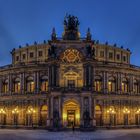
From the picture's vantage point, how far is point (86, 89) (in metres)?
82.4

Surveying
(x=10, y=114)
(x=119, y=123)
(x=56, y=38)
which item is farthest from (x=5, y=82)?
(x=119, y=123)

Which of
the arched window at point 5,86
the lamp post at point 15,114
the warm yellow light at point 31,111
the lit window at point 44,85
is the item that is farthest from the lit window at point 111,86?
the arched window at point 5,86

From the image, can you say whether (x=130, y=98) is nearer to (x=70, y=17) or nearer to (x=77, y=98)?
(x=77, y=98)

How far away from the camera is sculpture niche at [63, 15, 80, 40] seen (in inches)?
3462

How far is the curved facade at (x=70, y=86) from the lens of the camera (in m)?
82.8

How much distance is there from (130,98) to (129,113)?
11.8 feet

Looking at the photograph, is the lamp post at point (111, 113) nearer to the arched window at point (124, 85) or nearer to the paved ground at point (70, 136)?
the arched window at point (124, 85)

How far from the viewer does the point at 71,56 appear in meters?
85.6

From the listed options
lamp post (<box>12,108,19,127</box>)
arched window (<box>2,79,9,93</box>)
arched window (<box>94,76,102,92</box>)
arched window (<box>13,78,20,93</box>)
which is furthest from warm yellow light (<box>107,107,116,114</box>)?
arched window (<box>2,79,9,93</box>)

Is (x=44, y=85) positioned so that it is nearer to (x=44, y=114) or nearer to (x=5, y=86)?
(x=44, y=114)

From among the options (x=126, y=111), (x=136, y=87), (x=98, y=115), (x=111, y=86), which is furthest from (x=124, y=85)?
(x=98, y=115)

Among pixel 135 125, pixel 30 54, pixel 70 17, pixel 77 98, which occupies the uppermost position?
pixel 70 17

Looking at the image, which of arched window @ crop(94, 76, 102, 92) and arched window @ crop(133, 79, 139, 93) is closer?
arched window @ crop(94, 76, 102, 92)

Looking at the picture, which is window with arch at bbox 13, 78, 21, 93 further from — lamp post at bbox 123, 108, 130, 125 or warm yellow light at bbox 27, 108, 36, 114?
lamp post at bbox 123, 108, 130, 125
